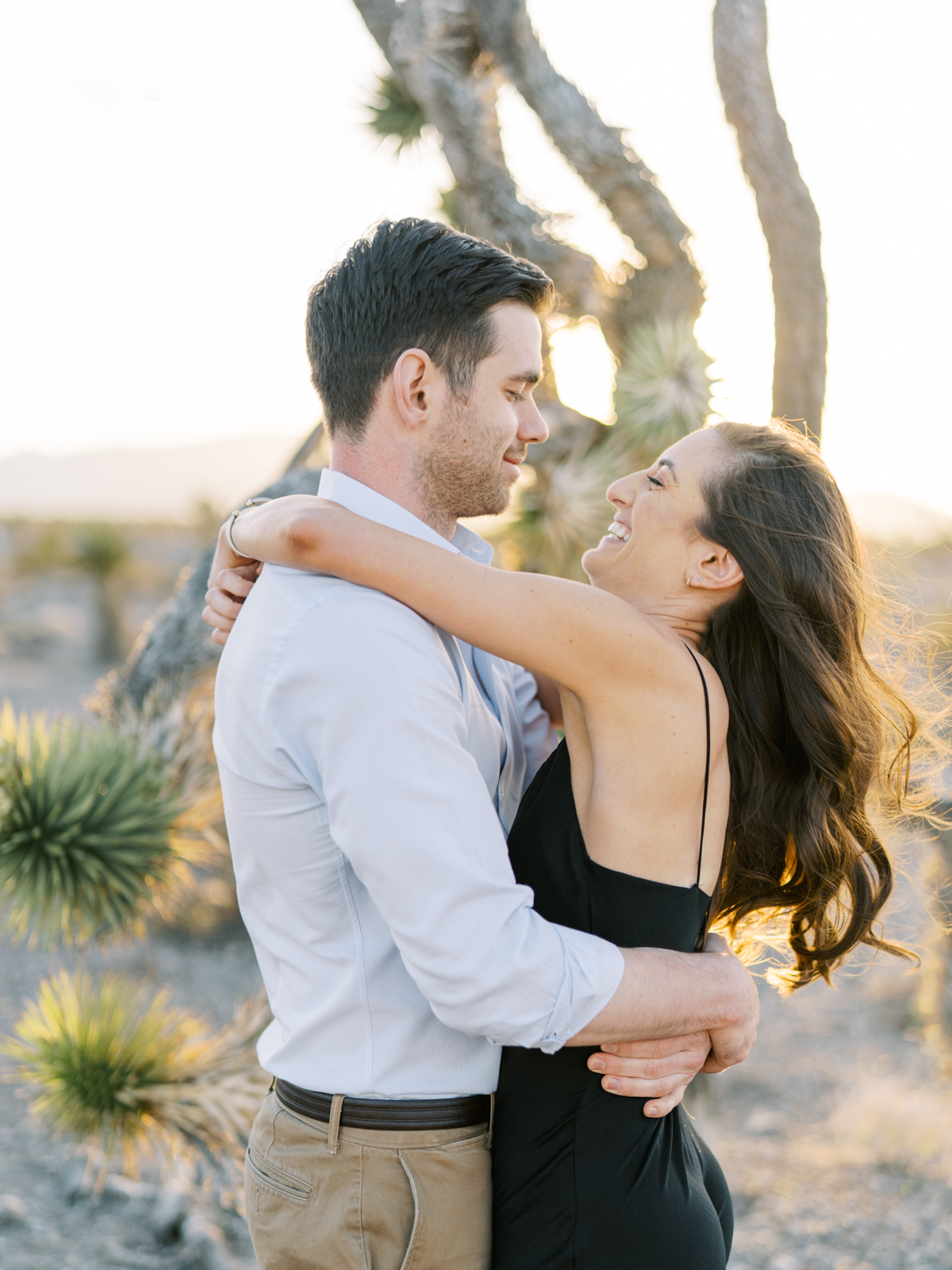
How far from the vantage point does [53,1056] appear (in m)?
4.03

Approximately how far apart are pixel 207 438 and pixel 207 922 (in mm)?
138362

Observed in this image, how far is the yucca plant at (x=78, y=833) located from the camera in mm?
4042

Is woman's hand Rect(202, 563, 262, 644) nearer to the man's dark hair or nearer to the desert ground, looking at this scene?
the man's dark hair

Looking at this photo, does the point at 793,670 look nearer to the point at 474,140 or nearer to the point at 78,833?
the point at 78,833

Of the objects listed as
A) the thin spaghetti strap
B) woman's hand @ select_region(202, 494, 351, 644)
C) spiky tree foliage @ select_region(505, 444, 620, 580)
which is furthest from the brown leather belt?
spiky tree foliage @ select_region(505, 444, 620, 580)

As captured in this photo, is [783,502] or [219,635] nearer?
[783,502]

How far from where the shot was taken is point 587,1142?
157cm

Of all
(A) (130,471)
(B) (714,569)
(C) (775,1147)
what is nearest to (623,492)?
(B) (714,569)

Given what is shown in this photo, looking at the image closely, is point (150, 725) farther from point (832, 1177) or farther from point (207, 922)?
point (207, 922)

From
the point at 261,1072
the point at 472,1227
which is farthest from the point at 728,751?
the point at 261,1072

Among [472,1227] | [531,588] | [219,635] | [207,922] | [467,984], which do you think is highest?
[531,588]

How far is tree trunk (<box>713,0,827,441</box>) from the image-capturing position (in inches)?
168

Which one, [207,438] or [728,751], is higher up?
[728,751]

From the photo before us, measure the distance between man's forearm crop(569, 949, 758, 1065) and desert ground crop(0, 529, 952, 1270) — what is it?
0.63m
